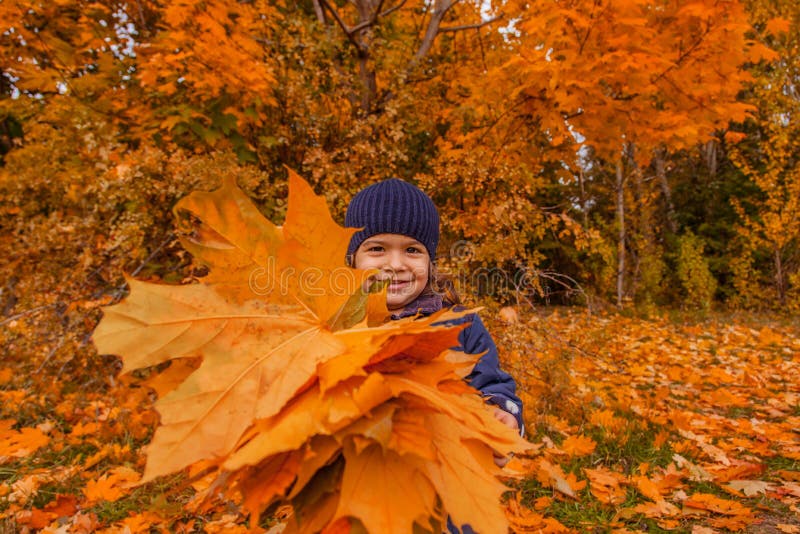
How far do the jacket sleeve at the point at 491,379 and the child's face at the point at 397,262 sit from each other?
0.24 m

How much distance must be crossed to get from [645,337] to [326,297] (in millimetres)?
6300

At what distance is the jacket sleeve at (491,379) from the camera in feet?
4.53

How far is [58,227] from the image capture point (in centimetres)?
357

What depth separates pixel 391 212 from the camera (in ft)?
4.97

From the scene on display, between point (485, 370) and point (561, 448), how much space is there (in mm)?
1364

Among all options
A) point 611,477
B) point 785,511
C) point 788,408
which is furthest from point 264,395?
point 788,408

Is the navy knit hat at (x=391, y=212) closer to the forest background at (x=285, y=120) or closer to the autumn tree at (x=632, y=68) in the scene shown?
the forest background at (x=285, y=120)

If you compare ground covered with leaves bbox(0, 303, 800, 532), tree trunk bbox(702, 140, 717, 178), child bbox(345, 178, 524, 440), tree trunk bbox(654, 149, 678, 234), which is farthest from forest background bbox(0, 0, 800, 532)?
tree trunk bbox(702, 140, 717, 178)

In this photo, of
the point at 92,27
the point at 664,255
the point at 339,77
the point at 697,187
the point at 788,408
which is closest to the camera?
the point at 788,408

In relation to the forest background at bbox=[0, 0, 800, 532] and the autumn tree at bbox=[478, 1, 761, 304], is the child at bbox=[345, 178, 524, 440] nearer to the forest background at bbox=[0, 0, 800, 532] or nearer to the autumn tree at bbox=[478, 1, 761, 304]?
the forest background at bbox=[0, 0, 800, 532]

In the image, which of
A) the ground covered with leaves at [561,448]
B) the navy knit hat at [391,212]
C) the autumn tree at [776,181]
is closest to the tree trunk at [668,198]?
the autumn tree at [776,181]

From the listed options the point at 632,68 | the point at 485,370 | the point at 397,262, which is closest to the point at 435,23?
the point at 632,68

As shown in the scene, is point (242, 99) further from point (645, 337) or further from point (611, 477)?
point (645, 337)

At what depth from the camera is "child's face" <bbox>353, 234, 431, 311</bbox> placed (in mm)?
1470
